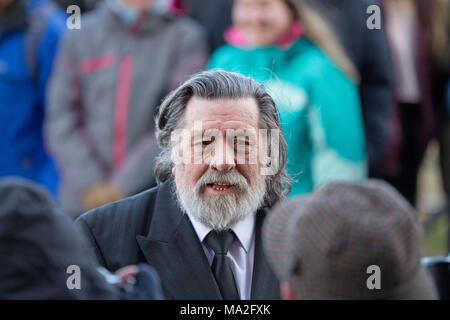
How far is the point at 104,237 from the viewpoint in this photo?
12.8 ft

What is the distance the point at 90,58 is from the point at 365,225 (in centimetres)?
390

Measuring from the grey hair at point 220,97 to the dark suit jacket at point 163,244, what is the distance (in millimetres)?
229

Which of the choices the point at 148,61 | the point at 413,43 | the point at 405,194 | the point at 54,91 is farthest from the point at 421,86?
the point at 54,91

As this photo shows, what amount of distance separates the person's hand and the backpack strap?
0.84 meters

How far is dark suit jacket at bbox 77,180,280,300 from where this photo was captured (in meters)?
3.73

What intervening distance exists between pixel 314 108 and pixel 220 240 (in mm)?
2437

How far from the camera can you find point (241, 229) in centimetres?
394

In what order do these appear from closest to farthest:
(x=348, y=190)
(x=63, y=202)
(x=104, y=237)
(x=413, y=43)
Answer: (x=348, y=190) → (x=104, y=237) → (x=63, y=202) → (x=413, y=43)

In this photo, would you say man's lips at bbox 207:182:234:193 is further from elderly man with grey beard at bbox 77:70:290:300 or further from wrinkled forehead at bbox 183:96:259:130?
wrinkled forehead at bbox 183:96:259:130

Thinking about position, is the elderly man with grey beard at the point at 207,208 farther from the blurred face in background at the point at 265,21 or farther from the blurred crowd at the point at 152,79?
the blurred face in background at the point at 265,21

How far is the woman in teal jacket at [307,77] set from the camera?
20.1ft

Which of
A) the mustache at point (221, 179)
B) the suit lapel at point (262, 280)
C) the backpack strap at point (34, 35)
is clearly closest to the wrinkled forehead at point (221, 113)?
the mustache at point (221, 179)

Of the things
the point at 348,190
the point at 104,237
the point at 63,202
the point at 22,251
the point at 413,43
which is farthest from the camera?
the point at 413,43
